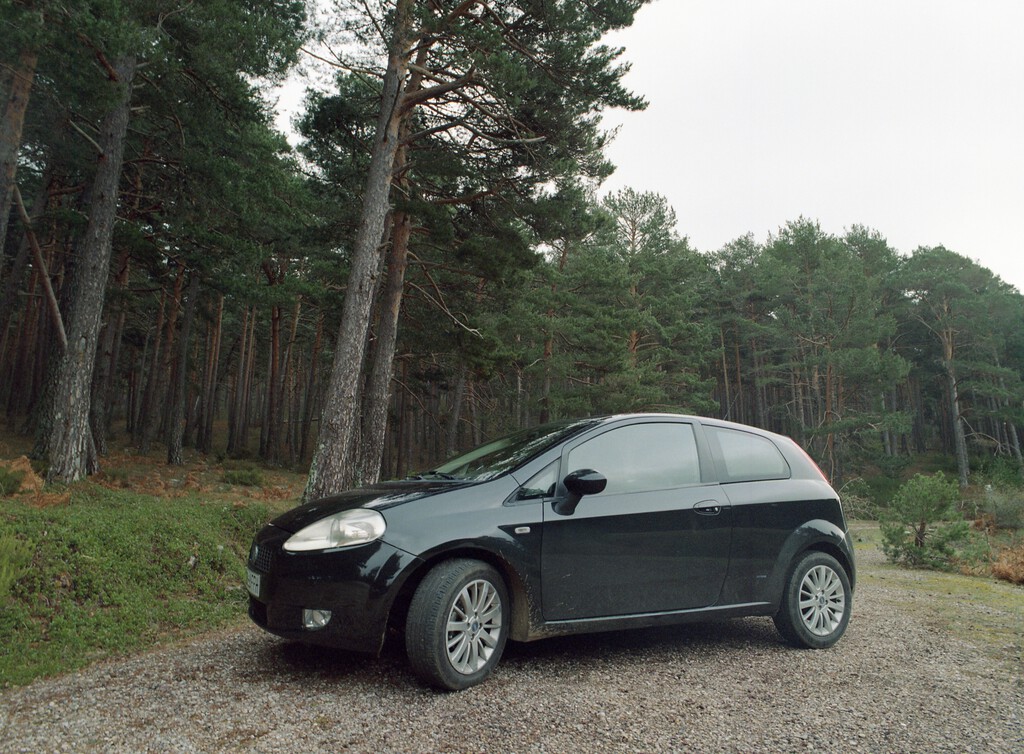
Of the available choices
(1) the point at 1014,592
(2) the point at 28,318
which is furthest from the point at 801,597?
(2) the point at 28,318

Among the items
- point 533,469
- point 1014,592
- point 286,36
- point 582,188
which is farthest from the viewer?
point 582,188

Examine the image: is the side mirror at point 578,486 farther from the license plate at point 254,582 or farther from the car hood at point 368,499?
the license plate at point 254,582

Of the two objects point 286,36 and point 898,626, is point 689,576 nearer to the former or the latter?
point 898,626

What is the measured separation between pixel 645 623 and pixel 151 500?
790 centimetres

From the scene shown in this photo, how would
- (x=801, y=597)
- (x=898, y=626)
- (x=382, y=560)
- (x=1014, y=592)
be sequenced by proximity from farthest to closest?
(x=1014, y=592) < (x=898, y=626) < (x=801, y=597) < (x=382, y=560)

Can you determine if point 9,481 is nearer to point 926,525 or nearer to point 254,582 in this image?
point 254,582

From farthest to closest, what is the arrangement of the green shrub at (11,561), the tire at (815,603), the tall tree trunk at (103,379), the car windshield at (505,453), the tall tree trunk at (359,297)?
the tall tree trunk at (103,379), the tall tree trunk at (359,297), the tire at (815,603), the green shrub at (11,561), the car windshield at (505,453)

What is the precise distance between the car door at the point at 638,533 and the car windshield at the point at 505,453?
22cm

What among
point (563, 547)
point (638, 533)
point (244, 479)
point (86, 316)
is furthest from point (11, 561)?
point (244, 479)

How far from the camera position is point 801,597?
15.3 feet

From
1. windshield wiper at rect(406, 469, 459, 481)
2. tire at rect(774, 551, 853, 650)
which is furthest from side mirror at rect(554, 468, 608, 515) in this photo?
tire at rect(774, 551, 853, 650)

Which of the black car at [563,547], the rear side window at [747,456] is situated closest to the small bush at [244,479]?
the black car at [563,547]

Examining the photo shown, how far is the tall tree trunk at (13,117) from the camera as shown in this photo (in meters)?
9.45

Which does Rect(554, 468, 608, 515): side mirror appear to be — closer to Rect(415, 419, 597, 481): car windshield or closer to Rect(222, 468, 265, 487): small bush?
Rect(415, 419, 597, 481): car windshield
